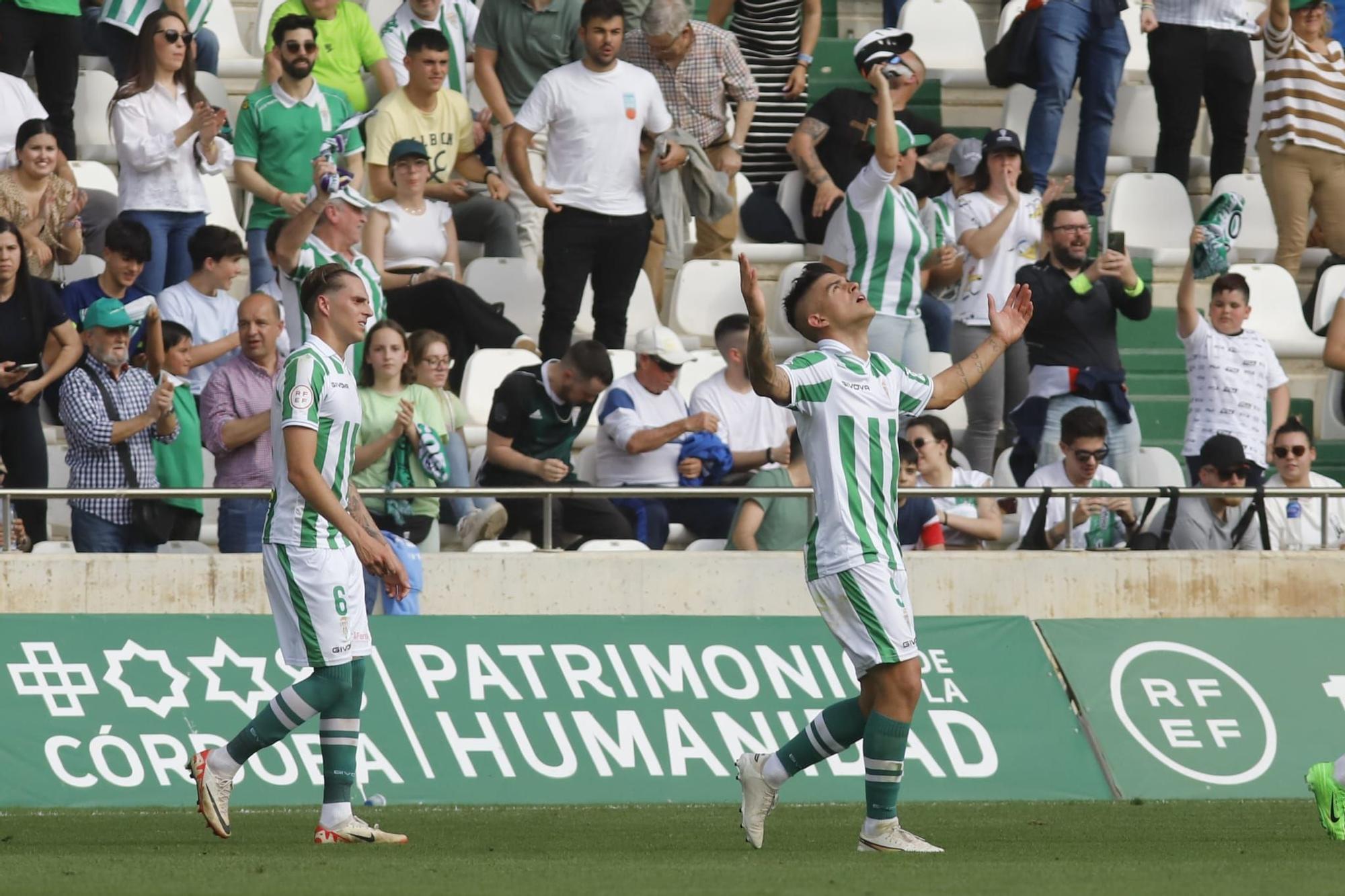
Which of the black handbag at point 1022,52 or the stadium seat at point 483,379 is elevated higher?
the black handbag at point 1022,52

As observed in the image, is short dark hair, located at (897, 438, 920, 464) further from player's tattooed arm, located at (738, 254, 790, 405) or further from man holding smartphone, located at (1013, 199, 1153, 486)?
player's tattooed arm, located at (738, 254, 790, 405)

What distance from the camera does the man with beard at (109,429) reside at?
11344 millimetres

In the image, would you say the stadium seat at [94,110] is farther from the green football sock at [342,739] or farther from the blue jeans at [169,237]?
the green football sock at [342,739]

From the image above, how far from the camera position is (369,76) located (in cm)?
1480

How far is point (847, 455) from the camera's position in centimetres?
788

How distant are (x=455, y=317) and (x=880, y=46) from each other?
3.26 meters

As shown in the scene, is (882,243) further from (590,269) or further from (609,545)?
(609,545)

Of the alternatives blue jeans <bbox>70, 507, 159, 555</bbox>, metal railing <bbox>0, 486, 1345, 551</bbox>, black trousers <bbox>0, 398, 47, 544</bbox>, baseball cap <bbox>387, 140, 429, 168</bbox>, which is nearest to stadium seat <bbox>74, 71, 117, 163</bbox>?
baseball cap <bbox>387, 140, 429, 168</bbox>

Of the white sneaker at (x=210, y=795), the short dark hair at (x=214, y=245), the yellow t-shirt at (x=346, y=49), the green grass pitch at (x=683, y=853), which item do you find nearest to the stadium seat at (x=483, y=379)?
the short dark hair at (x=214, y=245)

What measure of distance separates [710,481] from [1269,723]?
10.4ft

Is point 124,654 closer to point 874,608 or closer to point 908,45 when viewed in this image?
point 874,608

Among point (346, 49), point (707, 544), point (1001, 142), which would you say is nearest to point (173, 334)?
point (707, 544)

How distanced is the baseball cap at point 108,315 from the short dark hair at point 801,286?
4585 millimetres

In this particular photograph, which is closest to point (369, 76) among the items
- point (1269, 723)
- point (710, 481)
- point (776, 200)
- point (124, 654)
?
point (776, 200)
